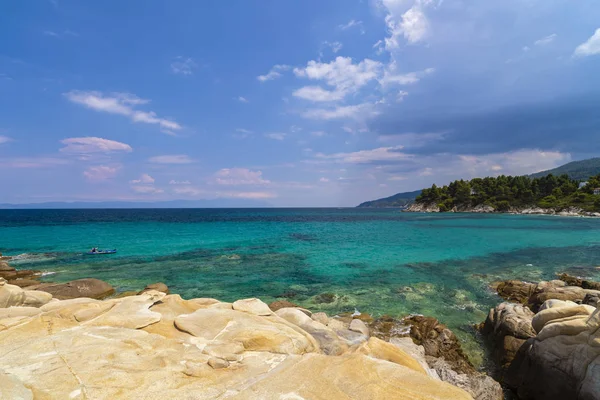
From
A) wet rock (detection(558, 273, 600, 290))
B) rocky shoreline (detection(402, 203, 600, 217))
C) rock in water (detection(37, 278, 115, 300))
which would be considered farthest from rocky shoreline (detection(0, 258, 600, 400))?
rocky shoreline (detection(402, 203, 600, 217))

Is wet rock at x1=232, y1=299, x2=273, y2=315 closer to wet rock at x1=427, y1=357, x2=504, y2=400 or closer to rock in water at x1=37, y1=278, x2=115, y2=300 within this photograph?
wet rock at x1=427, y1=357, x2=504, y2=400

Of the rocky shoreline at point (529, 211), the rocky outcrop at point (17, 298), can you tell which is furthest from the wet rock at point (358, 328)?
the rocky shoreline at point (529, 211)

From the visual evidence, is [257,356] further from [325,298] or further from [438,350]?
[325,298]

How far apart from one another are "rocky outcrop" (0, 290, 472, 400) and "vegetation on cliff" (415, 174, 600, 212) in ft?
548

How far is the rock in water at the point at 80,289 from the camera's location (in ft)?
70.1

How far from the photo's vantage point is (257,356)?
820 centimetres

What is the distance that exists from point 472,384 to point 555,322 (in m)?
3.91

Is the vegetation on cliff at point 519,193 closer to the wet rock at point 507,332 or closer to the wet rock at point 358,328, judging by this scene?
the wet rock at point 507,332

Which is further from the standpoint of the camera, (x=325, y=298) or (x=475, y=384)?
(x=325, y=298)

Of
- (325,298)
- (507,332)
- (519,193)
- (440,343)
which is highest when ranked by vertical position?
(519,193)

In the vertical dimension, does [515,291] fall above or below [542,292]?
below

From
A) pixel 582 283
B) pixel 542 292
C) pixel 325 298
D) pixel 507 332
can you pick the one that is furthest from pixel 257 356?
pixel 582 283

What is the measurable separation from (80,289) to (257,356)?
21.4 m

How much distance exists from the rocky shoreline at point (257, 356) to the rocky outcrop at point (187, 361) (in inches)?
1.4
